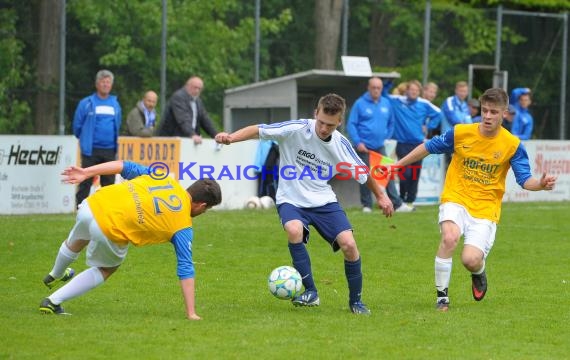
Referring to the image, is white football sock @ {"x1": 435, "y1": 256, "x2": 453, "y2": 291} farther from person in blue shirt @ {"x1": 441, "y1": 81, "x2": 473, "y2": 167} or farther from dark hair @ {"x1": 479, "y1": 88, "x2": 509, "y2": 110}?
person in blue shirt @ {"x1": 441, "y1": 81, "x2": 473, "y2": 167}

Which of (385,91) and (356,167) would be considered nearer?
(356,167)

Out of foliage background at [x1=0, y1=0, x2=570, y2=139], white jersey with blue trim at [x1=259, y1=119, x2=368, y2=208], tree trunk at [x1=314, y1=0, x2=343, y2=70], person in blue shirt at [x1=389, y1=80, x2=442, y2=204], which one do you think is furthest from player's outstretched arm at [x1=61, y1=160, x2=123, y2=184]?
tree trunk at [x1=314, y1=0, x2=343, y2=70]

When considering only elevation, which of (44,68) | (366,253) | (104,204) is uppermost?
(44,68)

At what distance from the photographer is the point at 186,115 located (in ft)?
56.3

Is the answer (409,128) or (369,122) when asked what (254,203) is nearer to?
(369,122)

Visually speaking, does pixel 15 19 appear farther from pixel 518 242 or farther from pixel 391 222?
pixel 518 242

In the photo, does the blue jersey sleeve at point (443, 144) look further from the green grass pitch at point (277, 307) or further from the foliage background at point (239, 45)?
the foliage background at point (239, 45)

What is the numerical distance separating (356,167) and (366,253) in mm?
3992

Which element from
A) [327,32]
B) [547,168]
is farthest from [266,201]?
[547,168]

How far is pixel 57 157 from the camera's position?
16.2 m

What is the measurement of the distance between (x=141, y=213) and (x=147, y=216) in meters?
0.05

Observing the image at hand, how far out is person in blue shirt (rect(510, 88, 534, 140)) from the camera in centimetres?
2133

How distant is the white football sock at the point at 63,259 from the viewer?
8.34 metres

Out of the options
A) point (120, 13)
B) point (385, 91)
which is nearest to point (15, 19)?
point (120, 13)
